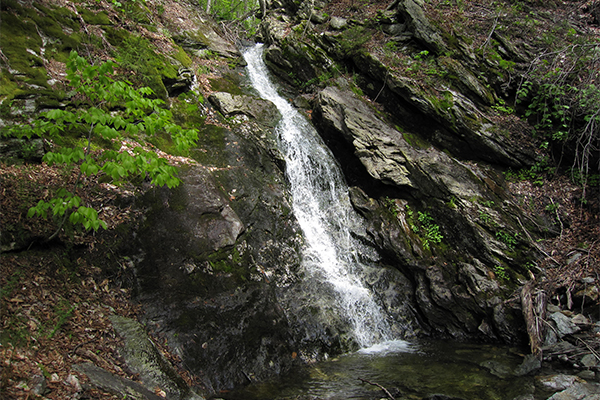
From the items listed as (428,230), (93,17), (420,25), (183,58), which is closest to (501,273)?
(428,230)

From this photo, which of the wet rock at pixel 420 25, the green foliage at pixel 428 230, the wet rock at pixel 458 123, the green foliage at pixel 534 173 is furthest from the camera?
the wet rock at pixel 420 25

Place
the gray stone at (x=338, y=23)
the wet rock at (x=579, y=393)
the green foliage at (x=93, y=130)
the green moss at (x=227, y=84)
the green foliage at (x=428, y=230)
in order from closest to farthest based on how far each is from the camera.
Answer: the green foliage at (x=93, y=130) → the wet rock at (x=579, y=393) → the green foliage at (x=428, y=230) → the green moss at (x=227, y=84) → the gray stone at (x=338, y=23)

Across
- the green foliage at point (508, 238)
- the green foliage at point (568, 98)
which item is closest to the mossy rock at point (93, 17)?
the green foliage at point (508, 238)

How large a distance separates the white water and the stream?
0.02 meters

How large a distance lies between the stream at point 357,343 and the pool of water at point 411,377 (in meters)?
→ 0.02

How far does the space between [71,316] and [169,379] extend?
63.7 inches

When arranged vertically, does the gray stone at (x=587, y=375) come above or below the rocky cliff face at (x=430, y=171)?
below

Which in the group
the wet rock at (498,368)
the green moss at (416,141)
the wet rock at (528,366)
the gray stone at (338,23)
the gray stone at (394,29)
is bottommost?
the wet rock at (498,368)

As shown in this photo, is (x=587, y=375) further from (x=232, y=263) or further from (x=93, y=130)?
(x=93, y=130)

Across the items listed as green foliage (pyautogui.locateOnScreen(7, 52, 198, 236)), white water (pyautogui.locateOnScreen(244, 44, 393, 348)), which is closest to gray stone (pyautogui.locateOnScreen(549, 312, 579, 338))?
white water (pyautogui.locateOnScreen(244, 44, 393, 348))

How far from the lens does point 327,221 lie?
9.48 m

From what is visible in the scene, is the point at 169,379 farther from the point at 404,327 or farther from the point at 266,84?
the point at 266,84

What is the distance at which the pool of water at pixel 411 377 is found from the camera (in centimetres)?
515

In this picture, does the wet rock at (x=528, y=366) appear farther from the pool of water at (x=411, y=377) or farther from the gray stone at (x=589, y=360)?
the gray stone at (x=589, y=360)
